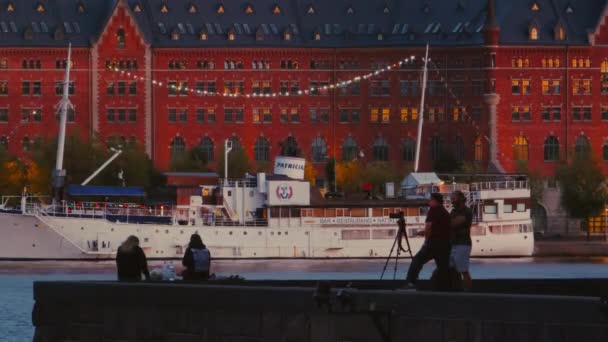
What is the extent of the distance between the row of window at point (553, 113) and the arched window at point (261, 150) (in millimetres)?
16272

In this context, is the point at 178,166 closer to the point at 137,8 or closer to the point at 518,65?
the point at 137,8

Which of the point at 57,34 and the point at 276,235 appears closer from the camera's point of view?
the point at 276,235

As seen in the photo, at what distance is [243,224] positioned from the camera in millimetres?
94125

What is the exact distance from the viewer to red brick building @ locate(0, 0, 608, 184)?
457ft

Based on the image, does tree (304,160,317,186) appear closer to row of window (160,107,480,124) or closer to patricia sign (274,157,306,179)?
row of window (160,107,480,124)

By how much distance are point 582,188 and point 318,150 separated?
2468 centimetres

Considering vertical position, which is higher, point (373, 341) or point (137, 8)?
point (137, 8)

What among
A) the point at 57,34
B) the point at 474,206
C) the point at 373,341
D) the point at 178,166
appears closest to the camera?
the point at 373,341

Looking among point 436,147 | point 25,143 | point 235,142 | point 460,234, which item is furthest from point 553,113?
point 460,234

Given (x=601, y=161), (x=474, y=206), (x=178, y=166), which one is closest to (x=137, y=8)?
(x=178, y=166)

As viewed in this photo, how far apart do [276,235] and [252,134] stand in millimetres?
48834

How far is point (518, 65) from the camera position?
140m

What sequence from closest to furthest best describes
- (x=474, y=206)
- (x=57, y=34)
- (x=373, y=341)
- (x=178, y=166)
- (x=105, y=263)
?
(x=373, y=341) < (x=105, y=263) < (x=474, y=206) < (x=178, y=166) < (x=57, y=34)

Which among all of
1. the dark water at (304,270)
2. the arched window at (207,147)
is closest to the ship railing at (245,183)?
the dark water at (304,270)
